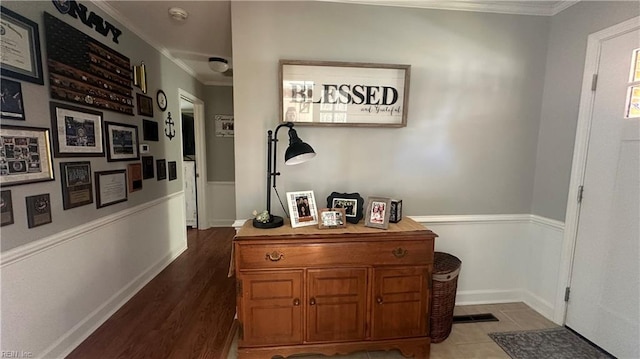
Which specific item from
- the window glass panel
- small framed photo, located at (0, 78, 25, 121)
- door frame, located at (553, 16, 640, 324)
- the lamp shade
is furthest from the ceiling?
the lamp shade

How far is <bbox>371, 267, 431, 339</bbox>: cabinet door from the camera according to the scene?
1643mm

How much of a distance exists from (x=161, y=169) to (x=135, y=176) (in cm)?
46

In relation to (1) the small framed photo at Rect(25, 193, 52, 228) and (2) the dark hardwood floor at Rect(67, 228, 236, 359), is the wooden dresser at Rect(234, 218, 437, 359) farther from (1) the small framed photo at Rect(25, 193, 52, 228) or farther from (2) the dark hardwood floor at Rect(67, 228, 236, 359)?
(1) the small framed photo at Rect(25, 193, 52, 228)

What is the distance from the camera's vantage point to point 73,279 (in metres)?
1.81

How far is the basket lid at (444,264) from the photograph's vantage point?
185 cm

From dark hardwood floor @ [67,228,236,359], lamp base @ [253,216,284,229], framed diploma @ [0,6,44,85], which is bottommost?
dark hardwood floor @ [67,228,236,359]

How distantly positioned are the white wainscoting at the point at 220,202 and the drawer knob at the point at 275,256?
3.12 m

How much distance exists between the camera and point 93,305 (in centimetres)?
198

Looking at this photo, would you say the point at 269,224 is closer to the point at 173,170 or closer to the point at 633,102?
the point at 173,170

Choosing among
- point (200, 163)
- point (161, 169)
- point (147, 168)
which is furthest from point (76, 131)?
point (200, 163)

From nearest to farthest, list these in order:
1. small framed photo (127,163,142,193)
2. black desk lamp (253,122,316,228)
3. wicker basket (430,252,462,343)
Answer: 1. black desk lamp (253,122,316,228)
2. wicker basket (430,252,462,343)
3. small framed photo (127,163,142,193)

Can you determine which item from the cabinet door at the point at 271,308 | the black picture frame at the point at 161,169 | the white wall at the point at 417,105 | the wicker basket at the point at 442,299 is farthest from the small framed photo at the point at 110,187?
the wicker basket at the point at 442,299

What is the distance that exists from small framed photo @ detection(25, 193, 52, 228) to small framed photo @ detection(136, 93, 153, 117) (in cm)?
122

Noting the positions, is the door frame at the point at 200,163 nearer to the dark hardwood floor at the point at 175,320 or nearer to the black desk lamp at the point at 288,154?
the dark hardwood floor at the point at 175,320
